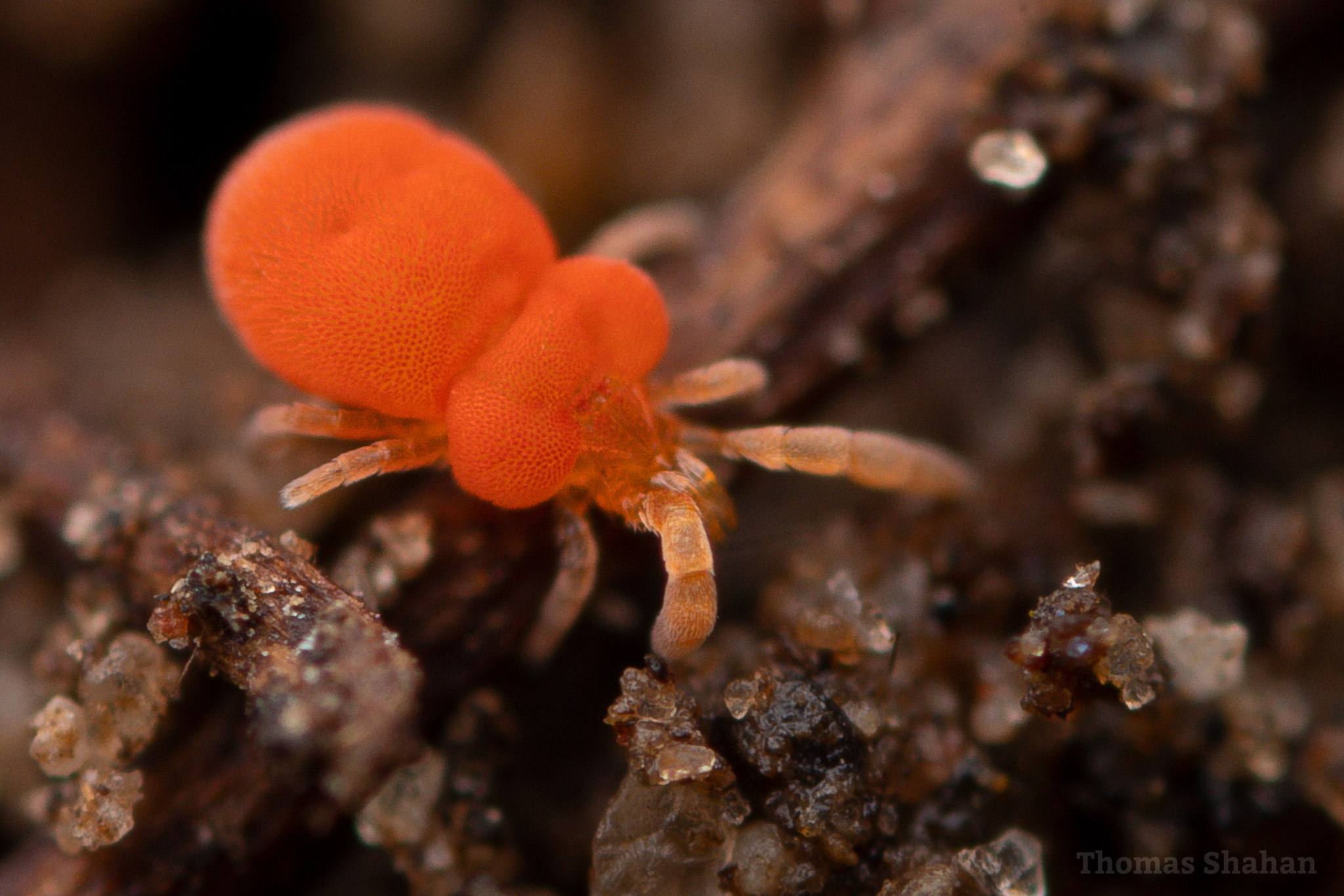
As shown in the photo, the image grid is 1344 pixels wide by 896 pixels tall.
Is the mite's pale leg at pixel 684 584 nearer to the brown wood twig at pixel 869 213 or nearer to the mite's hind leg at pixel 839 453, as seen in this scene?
the mite's hind leg at pixel 839 453

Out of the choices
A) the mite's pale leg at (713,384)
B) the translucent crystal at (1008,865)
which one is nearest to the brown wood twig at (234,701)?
the mite's pale leg at (713,384)

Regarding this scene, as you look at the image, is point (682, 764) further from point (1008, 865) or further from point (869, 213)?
point (869, 213)

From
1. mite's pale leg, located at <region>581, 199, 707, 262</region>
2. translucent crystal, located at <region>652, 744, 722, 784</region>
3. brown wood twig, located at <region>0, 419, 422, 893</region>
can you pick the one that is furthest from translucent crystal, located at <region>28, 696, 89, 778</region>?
mite's pale leg, located at <region>581, 199, 707, 262</region>

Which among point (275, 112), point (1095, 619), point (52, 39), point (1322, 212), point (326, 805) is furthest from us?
point (275, 112)

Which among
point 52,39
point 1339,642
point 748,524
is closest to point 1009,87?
point 748,524

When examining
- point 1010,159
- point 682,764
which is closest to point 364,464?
point 682,764

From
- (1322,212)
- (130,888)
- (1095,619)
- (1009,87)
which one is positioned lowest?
(130,888)

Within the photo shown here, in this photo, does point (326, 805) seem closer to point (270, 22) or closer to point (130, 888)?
point (130, 888)
